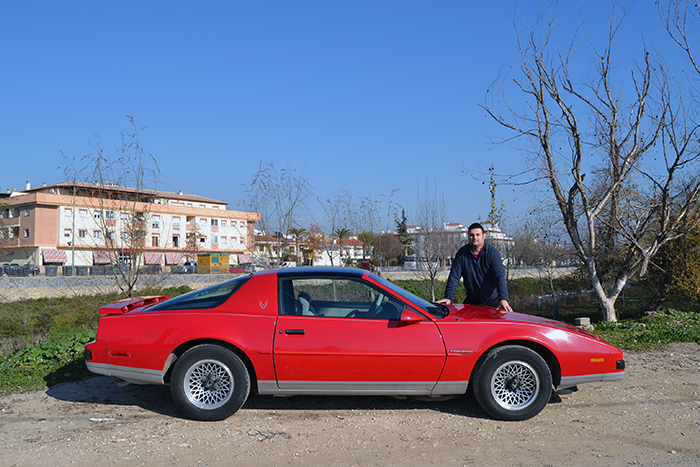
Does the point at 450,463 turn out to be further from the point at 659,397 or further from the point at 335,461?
the point at 659,397

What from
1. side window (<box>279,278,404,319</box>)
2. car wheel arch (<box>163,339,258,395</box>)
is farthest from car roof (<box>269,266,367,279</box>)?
car wheel arch (<box>163,339,258,395</box>)

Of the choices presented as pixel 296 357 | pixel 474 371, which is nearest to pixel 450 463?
pixel 474 371

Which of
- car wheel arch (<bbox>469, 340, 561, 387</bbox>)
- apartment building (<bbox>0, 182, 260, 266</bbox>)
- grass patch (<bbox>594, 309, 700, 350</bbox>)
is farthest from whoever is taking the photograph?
apartment building (<bbox>0, 182, 260, 266</bbox>)

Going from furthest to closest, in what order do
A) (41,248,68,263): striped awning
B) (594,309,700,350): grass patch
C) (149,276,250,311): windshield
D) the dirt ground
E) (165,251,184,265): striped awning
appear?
(165,251,184,265): striped awning
(41,248,68,263): striped awning
(594,309,700,350): grass patch
(149,276,250,311): windshield
the dirt ground

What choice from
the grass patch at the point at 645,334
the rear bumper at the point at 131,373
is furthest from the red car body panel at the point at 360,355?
the grass patch at the point at 645,334

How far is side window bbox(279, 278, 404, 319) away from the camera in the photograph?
477 cm

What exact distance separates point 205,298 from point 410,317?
6.61ft

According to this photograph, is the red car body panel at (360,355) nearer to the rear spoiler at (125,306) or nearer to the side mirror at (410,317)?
the side mirror at (410,317)

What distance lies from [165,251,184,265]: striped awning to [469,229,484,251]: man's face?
202 ft

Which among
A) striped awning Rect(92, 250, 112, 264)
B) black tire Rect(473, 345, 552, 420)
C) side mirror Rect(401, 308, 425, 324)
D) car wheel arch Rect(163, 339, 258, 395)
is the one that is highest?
striped awning Rect(92, 250, 112, 264)

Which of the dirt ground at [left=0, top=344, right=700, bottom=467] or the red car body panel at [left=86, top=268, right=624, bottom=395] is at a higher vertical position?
the red car body panel at [left=86, top=268, right=624, bottom=395]

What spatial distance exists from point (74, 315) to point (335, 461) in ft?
76.3

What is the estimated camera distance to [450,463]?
11.9ft

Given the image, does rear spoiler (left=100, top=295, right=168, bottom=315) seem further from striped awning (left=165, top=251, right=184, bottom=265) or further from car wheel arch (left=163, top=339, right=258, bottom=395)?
striped awning (left=165, top=251, right=184, bottom=265)
